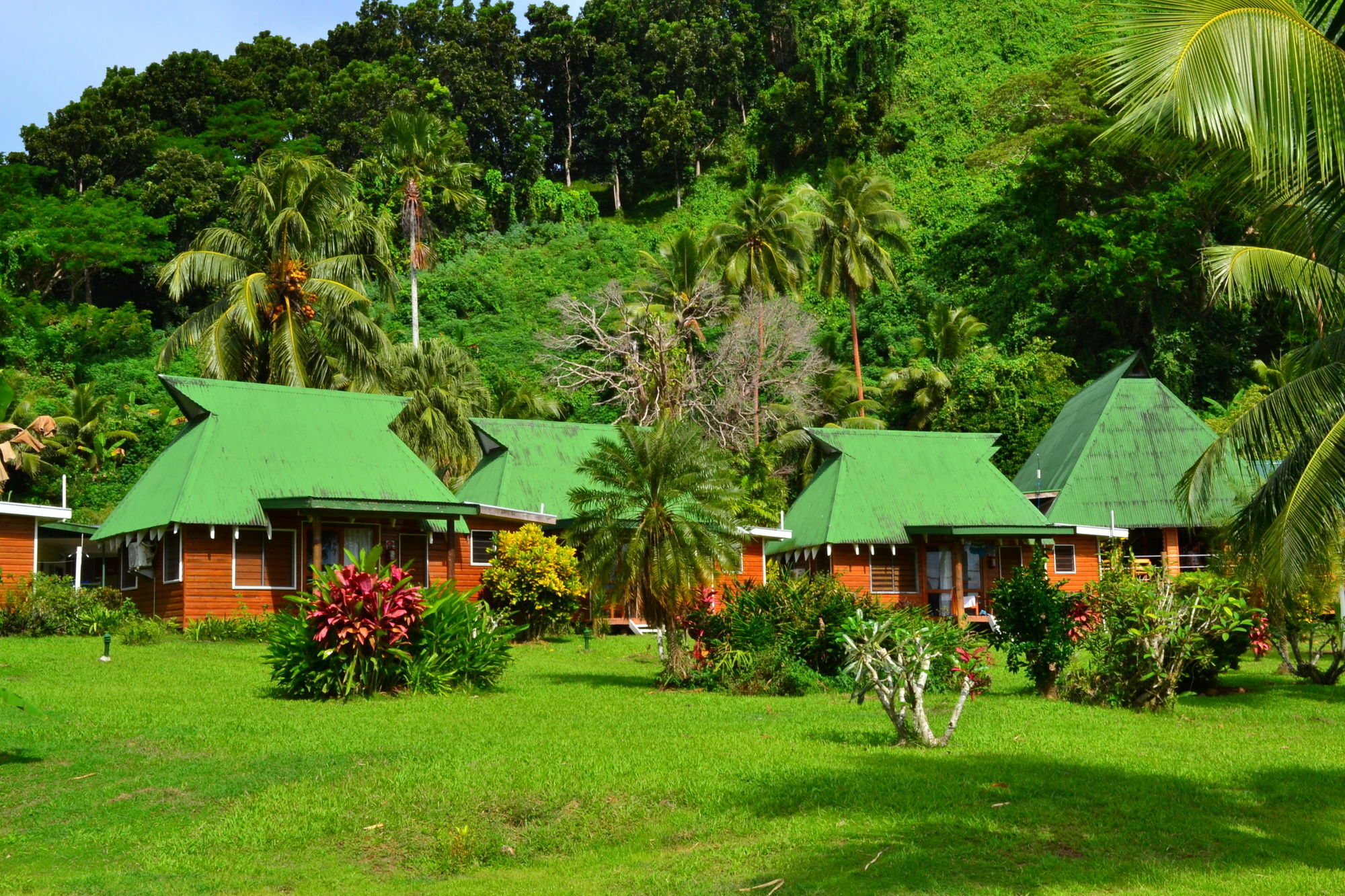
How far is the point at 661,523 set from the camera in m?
19.1

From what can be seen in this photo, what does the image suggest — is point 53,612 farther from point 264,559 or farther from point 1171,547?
point 1171,547

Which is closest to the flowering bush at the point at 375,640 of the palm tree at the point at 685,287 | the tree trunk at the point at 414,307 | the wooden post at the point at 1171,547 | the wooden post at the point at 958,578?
the wooden post at the point at 958,578

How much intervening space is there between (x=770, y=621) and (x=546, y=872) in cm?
1028

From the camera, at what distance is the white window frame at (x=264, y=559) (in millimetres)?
27109

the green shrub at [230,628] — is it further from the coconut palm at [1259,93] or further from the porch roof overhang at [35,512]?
the coconut palm at [1259,93]

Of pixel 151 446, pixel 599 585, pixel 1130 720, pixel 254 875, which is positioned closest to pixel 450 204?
pixel 151 446

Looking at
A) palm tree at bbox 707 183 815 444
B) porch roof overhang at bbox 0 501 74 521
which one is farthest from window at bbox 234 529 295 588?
palm tree at bbox 707 183 815 444

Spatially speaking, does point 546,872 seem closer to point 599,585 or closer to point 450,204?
point 599,585

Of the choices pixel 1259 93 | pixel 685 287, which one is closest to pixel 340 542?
pixel 1259 93

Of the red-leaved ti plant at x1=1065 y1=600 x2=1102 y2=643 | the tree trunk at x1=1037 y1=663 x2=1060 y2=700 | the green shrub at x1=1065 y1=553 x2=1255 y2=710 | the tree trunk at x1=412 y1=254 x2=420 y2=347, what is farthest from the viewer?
the tree trunk at x1=412 y1=254 x2=420 y2=347

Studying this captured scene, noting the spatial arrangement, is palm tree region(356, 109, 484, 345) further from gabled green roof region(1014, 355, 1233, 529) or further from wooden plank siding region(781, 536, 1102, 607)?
gabled green roof region(1014, 355, 1233, 529)

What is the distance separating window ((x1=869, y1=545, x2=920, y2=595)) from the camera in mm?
34062

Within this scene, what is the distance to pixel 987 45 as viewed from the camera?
8262cm

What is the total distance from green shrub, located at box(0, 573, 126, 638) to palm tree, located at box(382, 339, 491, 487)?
52.7ft
